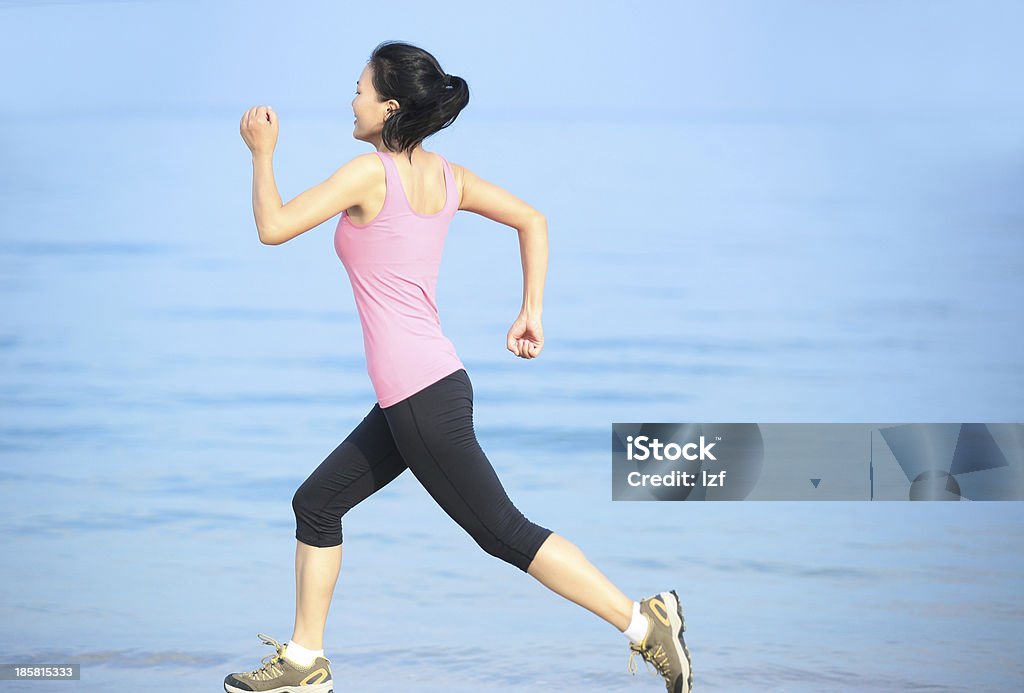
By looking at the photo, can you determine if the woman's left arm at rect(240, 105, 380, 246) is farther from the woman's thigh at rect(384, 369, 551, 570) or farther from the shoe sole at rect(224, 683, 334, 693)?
the shoe sole at rect(224, 683, 334, 693)

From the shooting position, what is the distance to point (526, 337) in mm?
2473

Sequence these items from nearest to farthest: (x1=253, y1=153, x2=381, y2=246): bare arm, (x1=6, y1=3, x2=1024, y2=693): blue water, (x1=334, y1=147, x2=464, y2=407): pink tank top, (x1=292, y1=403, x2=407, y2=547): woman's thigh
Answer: (x1=253, y1=153, x2=381, y2=246): bare arm → (x1=334, y1=147, x2=464, y2=407): pink tank top → (x1=292, y1=403, x2=407, y2=547): woman's thigh → (x1=6, y1=3, x2=1024, y2=693): blue water

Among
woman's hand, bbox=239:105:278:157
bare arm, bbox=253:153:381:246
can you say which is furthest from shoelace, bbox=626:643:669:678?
woman's hand, bbox=239:105:278:157

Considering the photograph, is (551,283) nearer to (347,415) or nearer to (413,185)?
(347,415)

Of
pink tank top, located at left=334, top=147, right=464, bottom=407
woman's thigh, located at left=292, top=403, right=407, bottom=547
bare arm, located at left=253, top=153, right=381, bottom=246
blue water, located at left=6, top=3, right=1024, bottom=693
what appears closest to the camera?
bare arm, located at left=253, top=153, right=381, bottom=246

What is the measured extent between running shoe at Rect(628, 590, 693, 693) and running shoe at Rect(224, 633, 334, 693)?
491mm

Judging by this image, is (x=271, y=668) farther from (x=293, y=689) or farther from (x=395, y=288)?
(x=395, y=288)

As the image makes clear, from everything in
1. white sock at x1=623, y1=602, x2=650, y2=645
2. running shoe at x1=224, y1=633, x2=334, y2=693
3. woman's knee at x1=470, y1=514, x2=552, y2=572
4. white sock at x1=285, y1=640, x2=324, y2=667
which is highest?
woman's knee at x1=470, y1=514, x2=552, y2=572

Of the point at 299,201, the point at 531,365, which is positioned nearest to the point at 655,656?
the point at 299,201

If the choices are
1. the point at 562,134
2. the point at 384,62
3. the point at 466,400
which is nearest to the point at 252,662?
the point at 466,400

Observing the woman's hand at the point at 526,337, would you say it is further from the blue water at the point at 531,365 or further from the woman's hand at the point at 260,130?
the blue water at the point at 531,365

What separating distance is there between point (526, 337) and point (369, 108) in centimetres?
46

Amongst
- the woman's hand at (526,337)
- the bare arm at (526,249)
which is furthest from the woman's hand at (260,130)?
the woman's hand at (526,337)

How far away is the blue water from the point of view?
364 cm
